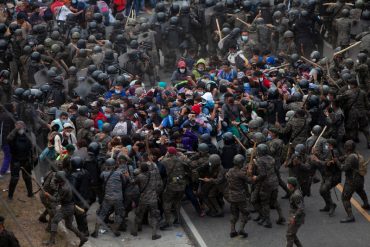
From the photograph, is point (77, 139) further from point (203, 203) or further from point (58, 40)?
point (58, 40)

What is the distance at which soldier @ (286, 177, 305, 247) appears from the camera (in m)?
20.9

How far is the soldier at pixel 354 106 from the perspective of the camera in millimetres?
26094

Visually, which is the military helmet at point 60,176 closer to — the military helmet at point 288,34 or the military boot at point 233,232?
the military boot at point 233,232

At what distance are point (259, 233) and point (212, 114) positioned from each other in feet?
11.9

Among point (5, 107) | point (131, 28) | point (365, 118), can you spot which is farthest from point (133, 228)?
point (131, 28)

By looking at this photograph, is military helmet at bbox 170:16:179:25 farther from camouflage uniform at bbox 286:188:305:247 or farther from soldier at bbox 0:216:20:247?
soldier at bbox 0:216:20:247

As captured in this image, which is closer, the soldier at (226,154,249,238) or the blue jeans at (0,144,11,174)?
the soldier at (226,154,249,238)

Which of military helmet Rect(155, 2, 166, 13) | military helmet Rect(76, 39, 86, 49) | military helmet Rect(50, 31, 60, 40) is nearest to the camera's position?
military helmet Rect(76, 39, 86, 49)

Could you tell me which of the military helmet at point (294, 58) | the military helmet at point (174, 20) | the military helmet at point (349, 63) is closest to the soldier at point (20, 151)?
the military helmet at point (294, 58)

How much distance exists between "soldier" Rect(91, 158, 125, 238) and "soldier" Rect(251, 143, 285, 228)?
2.51m

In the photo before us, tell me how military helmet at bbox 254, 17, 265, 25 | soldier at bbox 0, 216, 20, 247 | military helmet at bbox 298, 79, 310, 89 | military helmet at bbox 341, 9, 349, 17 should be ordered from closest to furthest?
soldier at bbox 0, 216, 20, 247, military helmet at bbox 298, 79, 310, 89, military helmet at bbox 341, 9, 349, 17, military helmet at bbox 254, 17, 265, 25

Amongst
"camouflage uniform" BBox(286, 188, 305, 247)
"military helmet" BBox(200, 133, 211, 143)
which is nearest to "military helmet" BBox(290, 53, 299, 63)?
"military helmet" BBox(200, 133, 211, 143)

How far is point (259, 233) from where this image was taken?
894 inches

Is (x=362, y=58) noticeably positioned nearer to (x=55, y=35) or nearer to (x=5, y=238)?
(x=55, y=35)
